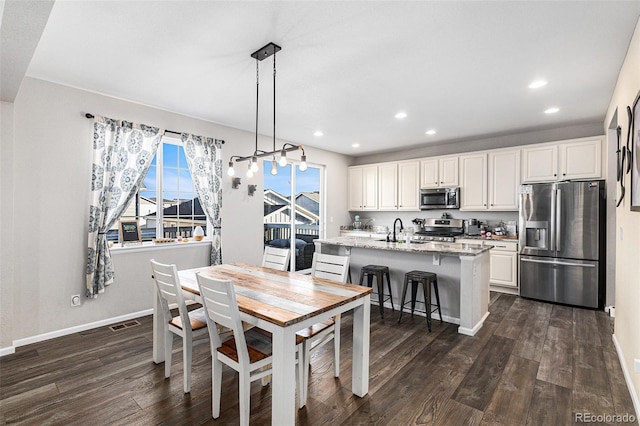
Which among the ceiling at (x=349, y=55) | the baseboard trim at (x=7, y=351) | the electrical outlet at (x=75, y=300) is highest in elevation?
the ceiling at (x=349, y=55)

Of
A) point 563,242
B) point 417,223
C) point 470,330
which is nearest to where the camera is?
point 470,330

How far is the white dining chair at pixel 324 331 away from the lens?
2.19m

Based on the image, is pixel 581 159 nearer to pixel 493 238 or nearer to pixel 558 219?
pixel 558 219

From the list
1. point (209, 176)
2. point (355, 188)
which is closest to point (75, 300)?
point (209, 176)

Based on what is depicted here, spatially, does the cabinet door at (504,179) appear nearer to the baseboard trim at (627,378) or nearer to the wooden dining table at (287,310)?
the baseboard trim at (627,378)

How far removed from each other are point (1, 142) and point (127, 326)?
2.17 meters

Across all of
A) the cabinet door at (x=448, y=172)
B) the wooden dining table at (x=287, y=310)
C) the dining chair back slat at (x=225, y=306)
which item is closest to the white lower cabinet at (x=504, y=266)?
the cabinet door at (x=448, y=172)

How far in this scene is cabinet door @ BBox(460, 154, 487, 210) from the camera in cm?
541

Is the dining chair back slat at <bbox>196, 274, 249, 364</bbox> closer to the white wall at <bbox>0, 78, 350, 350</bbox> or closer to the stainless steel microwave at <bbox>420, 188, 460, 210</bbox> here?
the white wall at <bbox>0, 78, 350, 350</bbox>

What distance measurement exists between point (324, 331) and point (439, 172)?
14.9ft

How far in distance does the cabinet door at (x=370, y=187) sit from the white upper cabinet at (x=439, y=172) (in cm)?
104

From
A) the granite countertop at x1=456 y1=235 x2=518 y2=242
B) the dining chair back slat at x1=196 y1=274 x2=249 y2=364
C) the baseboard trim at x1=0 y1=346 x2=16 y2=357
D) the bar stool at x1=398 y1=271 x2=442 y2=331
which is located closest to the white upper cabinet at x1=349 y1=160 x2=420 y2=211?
the granite countertop at x1=456 y1=235 x2=518 y2=242

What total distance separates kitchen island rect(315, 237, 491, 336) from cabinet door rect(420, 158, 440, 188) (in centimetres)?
228

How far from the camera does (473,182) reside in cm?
552
